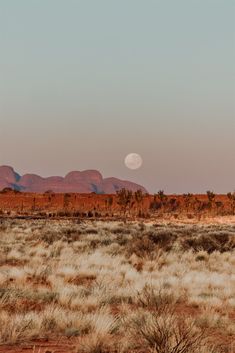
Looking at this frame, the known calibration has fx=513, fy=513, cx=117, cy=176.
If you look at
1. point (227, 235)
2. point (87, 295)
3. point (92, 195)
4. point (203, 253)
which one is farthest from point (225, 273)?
point (92, 195)

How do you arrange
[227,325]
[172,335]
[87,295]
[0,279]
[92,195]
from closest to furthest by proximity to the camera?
[172,335] < [227,325] < [87,295] < [0,279] < [92,195]

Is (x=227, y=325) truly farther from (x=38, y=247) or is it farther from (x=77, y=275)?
(x=38, y=247)

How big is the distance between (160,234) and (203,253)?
16.4 ft

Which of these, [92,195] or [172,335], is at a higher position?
[92,195]

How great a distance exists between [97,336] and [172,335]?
1033 millimetres

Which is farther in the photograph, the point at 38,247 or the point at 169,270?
the point at 38,247

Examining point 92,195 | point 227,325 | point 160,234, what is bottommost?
point 227,325

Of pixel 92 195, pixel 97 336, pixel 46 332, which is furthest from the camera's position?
pixel 92 195

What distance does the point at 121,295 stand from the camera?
11.8m

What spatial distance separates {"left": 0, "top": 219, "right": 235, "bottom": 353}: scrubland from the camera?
6.76m

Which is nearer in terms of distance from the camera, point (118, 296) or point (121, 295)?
point (118, 296)

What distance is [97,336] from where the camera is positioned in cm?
669

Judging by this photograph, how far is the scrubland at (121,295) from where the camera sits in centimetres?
676

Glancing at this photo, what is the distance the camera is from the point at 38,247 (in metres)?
22.0
